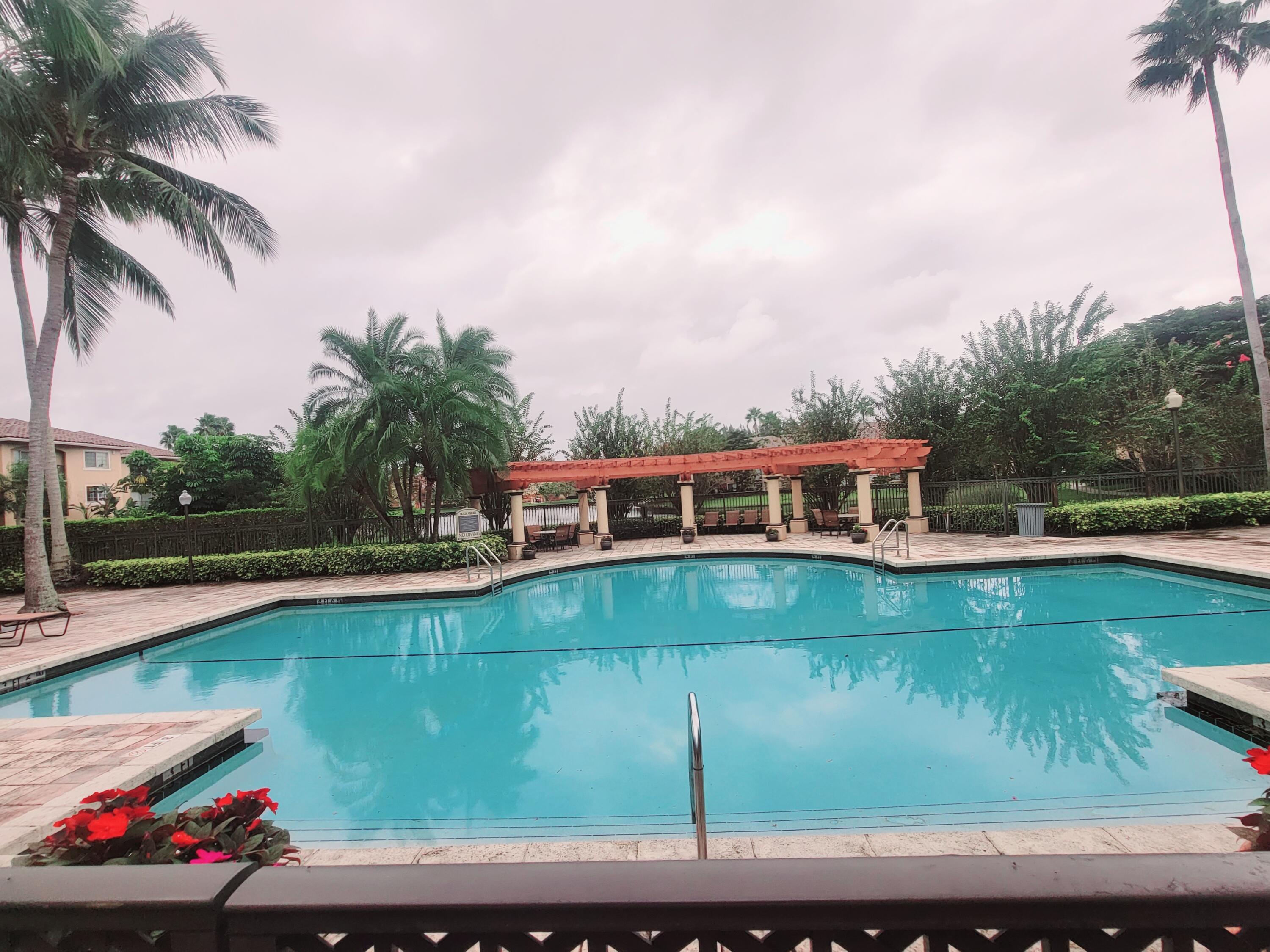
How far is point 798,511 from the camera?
19094 mm

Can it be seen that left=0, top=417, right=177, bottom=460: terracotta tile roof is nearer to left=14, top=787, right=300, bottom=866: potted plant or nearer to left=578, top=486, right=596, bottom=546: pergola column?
left=578, top=486, right=596, bottom=546: pergola column

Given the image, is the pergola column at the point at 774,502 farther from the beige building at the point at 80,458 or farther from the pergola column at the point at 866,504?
the beige building at the point at 80,458

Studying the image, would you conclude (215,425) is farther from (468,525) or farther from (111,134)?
(468,525)

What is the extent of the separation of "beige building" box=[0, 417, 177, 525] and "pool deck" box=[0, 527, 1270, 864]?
757 inches

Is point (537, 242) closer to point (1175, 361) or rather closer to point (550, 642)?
point (550, 642)

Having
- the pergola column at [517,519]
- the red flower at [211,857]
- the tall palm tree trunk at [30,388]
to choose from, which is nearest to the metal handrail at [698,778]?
the red flower at [211,857]

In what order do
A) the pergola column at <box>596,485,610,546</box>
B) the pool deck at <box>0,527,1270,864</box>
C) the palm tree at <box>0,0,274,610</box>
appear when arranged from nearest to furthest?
the pool deck at <box>0,527,1270,864</box>, the palm tree at <box>0,0,274,610</box>, the pergola column at <box>596,485,610,546</box>

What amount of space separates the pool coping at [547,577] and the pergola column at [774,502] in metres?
2.28

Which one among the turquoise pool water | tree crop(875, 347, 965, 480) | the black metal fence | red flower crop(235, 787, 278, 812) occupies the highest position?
tree crop(875, 347, 965, 480)

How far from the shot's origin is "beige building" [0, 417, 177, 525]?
87.7ft

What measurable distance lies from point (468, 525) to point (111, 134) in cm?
1140

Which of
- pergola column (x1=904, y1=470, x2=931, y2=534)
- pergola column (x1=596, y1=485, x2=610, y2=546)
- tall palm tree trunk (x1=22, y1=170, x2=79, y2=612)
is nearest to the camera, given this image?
tall palm tree trunk (x1=22, y1=170, x2=79, y2=612)

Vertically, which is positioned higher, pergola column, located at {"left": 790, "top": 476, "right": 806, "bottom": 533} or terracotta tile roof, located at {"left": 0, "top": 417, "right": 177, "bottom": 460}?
terracotta tile roof, located at {"left": 0, "top": 417, "right": 177, "bottom": 460}

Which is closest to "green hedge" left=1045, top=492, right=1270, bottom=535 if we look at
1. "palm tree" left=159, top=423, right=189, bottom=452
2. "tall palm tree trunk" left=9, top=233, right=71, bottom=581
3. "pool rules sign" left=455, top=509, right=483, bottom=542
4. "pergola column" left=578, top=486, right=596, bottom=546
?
"pergola column" left=578, top=486, right=596, bottom=546
